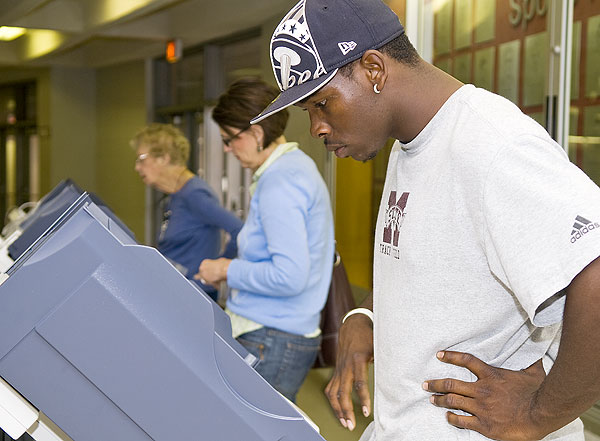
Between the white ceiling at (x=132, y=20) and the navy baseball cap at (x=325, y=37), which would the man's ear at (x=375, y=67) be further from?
the white ceiling at (x=132, y=20)

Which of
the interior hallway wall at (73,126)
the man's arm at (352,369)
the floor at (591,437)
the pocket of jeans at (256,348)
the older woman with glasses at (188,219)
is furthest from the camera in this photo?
the interior hallway wall at (73,126)

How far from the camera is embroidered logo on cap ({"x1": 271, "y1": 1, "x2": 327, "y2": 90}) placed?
107cm

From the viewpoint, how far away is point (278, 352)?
2352 mm

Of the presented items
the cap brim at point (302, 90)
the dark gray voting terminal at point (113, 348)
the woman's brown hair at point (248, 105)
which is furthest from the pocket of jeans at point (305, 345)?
the cap brim at point (302, 90)

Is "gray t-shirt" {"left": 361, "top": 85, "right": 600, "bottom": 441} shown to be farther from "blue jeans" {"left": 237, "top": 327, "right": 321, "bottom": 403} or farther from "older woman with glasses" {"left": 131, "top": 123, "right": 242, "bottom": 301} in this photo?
"older woman with glasses" {"left": 131, "top": 123, "right": 242, "bottom": 301}

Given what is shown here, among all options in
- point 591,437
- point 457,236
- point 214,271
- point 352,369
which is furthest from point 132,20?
point 457,236

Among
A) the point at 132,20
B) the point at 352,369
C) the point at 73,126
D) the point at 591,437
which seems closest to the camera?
the point at 352,369

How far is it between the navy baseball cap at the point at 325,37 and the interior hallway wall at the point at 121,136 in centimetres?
925

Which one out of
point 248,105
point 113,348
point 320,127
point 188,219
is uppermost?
point 320,127

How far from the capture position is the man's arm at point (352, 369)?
51.9 inches

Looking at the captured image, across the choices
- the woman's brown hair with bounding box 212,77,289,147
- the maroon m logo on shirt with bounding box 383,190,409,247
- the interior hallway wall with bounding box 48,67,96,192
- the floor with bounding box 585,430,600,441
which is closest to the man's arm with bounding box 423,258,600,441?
the maroon m logo on shirt with bounding box 383,190,409,247

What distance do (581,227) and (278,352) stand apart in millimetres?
1550

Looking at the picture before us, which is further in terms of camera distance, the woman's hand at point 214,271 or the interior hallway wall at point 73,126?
the interior hallway wall at point 73,126

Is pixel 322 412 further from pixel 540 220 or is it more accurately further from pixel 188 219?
pixel 540 220
